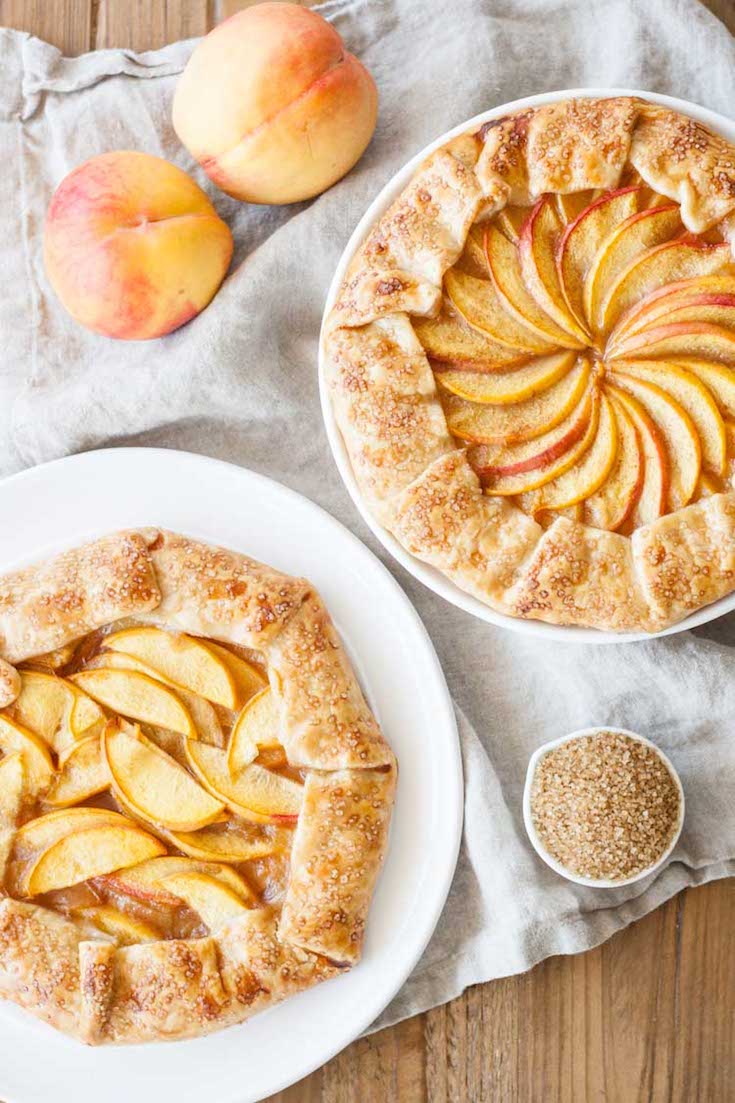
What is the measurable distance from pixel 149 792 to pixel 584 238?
1.79 meters

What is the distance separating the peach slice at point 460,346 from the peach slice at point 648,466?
268mm

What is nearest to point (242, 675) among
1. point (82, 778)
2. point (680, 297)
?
point (82, 778)

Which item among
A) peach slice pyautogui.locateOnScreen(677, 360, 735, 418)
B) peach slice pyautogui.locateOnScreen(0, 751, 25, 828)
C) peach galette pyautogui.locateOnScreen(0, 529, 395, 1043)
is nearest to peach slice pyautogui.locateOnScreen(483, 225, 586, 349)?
peach slice pyautogui.locateOnScreen(677, 360, 735, 418)

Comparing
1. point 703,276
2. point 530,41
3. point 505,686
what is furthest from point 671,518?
point 530,41

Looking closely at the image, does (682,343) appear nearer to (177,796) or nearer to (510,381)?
(510,381)

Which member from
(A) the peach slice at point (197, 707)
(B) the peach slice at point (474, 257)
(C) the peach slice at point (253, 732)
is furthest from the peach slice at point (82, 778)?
(B) the peach slice at point (474, 257)

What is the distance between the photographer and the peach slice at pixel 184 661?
2.86 metres

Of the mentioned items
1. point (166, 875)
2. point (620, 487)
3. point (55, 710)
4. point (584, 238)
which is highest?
point (584, 238)

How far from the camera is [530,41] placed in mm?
3051

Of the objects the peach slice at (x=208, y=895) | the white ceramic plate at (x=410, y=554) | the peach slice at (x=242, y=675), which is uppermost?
the white ceramic plate at (x=410, y=554)

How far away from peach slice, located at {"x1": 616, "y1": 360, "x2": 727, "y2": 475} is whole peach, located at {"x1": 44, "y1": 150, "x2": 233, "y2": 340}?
1224 millimetres

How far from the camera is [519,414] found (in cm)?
257

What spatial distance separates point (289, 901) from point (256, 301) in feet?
5.32

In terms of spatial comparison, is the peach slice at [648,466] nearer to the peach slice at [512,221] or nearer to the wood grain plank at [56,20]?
the peach slice at [512,221]
